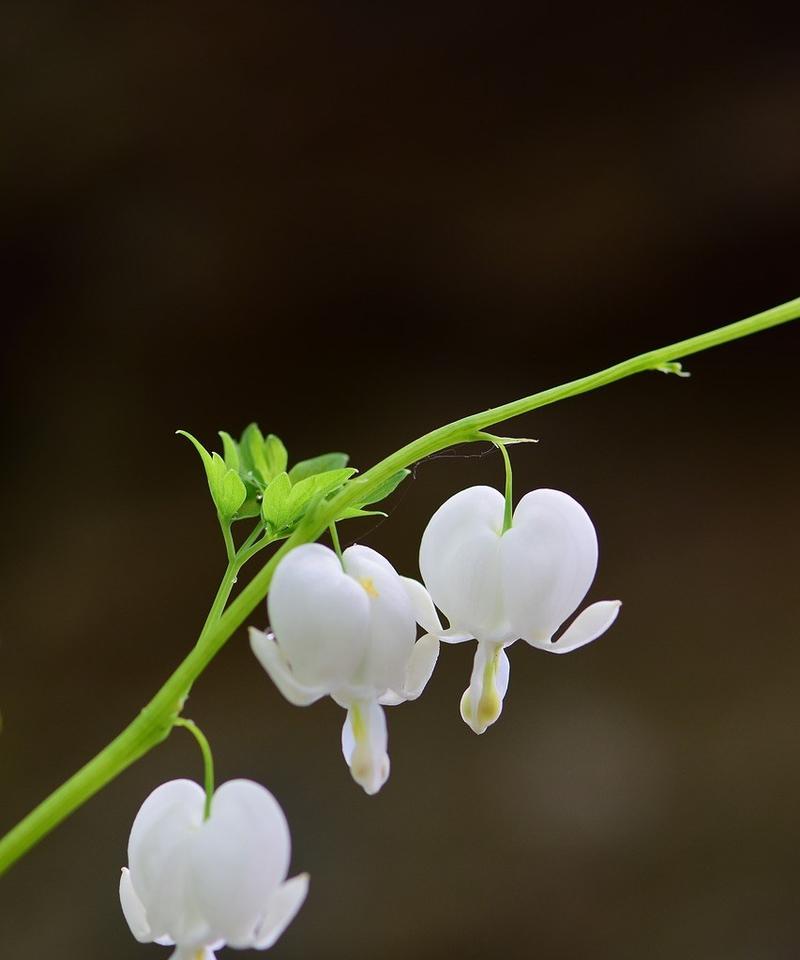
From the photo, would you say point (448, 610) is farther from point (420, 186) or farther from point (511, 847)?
point (511, 847)

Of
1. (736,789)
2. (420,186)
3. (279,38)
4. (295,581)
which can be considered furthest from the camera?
(736,789)

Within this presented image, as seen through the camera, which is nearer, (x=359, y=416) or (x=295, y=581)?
(x=295, y=581)

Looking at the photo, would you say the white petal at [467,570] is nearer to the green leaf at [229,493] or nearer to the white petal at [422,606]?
the white petal at [422,606]

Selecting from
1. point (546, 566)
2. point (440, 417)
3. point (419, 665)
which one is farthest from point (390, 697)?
point (440, 417)

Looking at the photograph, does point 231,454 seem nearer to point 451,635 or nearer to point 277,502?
point 277,502

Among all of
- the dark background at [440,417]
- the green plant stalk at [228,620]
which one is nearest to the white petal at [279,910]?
the green plant stalk at [228,620]

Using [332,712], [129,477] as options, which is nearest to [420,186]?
[129,477]
